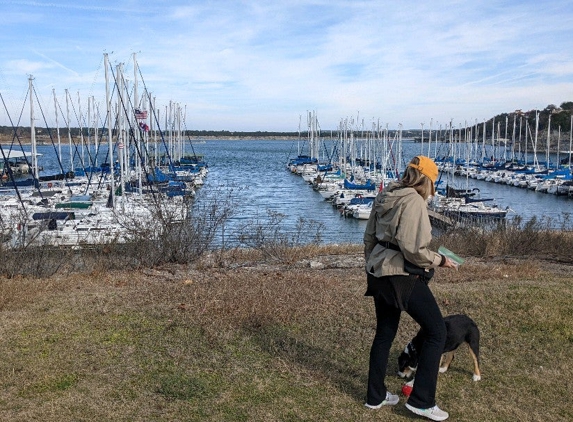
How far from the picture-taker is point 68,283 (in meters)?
8.52

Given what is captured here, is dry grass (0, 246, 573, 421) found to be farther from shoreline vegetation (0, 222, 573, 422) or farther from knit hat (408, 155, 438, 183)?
knit hat (408, 155, 438, 183)

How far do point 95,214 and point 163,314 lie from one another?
17.0 m

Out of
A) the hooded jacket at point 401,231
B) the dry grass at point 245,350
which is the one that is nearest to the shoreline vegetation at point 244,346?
the dry grass at point 245,350

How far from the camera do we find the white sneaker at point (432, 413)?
4.41 metres

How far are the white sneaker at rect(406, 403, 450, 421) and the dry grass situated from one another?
0.30 feet

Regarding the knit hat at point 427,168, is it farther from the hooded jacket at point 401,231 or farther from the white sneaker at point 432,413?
the white sneaker at point 432,413

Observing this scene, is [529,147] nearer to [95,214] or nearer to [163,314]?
[95,214]

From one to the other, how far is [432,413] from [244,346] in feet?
6.63

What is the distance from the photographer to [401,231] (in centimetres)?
411

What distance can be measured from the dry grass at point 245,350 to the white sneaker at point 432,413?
0.09 meters

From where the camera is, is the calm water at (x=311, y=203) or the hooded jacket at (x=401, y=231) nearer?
the hooded jacket at (x=401, y=231)

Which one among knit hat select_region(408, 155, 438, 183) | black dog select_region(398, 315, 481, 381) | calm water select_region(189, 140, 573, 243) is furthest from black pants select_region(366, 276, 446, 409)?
calm water select_region(189, 140, 573, 243)

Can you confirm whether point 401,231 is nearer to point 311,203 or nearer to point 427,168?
point 427,168

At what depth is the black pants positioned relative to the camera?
430cm
